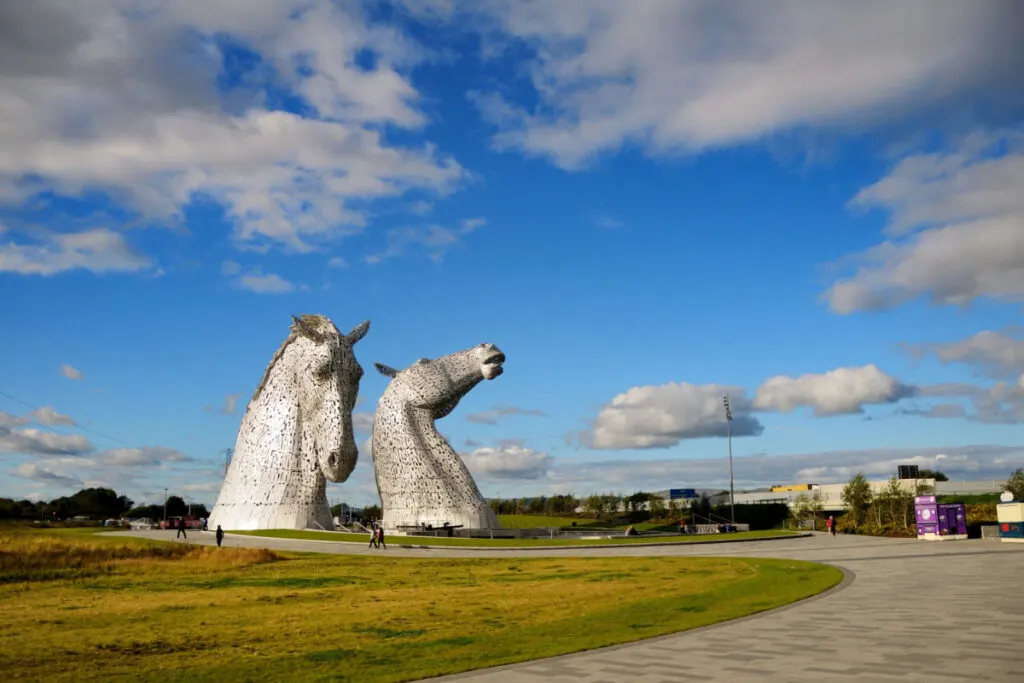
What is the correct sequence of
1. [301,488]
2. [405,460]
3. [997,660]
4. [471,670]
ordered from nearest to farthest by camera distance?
[997,660] → [471,670] → [301,488] → [405,460]

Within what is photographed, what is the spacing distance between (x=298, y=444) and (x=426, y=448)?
22.5ft

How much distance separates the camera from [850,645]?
9281 mm

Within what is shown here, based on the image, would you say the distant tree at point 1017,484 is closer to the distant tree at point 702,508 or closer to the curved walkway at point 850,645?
the distant tree at point 702,508

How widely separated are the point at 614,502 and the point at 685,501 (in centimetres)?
1033

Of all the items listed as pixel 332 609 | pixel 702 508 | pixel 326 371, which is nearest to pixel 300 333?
pixel 326 371

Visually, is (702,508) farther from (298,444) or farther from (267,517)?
(267,517)

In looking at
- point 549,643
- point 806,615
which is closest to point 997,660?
point 806,615

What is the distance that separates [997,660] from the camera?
8195 millimetres

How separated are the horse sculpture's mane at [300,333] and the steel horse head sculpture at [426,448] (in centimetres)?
540

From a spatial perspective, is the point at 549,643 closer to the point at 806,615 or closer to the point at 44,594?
the point at 806,615

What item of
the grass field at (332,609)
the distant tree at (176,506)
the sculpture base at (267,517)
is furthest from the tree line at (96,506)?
the grass field at (332,609)

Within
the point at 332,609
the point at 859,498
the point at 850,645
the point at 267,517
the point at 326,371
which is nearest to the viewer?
the point at 850,645

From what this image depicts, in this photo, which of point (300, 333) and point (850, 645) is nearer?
point (850, 645)

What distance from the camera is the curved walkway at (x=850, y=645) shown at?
790 centimetres
